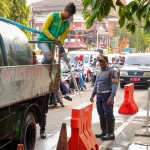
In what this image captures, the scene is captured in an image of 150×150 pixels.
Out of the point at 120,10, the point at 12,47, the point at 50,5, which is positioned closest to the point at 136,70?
the point at 12,47

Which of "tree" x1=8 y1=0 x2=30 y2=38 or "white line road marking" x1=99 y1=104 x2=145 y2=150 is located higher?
"tree" x1=8 y1=0 x2=30 y2=38

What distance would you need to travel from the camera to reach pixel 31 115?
6.99 metres

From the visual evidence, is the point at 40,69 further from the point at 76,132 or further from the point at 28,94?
the point at 76,132

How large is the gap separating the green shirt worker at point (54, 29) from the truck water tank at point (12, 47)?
743mm

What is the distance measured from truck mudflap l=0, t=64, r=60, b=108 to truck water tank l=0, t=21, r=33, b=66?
1.00ft

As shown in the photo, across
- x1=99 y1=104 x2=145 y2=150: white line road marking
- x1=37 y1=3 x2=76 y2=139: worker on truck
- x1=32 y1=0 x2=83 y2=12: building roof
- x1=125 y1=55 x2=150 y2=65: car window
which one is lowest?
x1=99 y1=104 x2=145 y2=150: white line road marking

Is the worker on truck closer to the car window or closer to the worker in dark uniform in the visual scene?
the worker in dark uniform

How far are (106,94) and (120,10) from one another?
3976 millimetres

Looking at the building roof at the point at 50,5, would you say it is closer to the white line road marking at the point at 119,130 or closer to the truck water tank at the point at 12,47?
the white line road marking at the point at 119,130

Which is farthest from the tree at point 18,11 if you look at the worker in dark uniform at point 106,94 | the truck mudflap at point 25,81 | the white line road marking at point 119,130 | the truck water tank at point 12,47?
the truck water tank at point 12,47

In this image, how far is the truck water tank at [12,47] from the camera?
6.02 metres

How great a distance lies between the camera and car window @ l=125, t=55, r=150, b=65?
23062 mm

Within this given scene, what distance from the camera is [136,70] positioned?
73.2 feet

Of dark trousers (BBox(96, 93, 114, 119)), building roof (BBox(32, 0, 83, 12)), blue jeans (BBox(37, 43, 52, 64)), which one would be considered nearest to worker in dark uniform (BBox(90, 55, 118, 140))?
dark trousers (BBox(96, 93, 114, 119))
